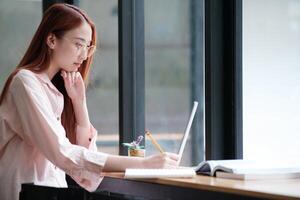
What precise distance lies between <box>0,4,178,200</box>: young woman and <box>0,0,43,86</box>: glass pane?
1883 mm

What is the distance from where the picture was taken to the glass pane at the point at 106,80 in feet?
13.8

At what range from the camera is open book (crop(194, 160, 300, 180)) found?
231 centimetres

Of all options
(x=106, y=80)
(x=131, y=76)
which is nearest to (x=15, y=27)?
(x=106, y=80)

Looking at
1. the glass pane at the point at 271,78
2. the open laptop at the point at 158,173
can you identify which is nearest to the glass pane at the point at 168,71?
the glass pane at the point at 271,78

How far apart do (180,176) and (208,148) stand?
86 centimetres

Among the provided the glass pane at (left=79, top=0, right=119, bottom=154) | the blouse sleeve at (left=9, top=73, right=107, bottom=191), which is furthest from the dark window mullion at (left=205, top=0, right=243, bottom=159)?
the glass pane at (left=79, top=0, right=119, bottom=154)

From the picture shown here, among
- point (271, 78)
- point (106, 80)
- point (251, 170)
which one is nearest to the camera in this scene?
point (251, 170)

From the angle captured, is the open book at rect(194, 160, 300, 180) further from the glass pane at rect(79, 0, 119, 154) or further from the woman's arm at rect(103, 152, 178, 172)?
the glass pane at rect(79, 0, 119, 154)

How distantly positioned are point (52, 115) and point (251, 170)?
2.42ft

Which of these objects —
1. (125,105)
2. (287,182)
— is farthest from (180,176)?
(125,105)

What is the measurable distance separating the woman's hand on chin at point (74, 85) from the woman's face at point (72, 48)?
7 cm

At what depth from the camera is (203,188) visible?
2182 millimetres

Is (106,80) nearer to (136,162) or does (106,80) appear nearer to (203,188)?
(136,162)

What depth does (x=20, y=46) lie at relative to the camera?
466 centimetres
